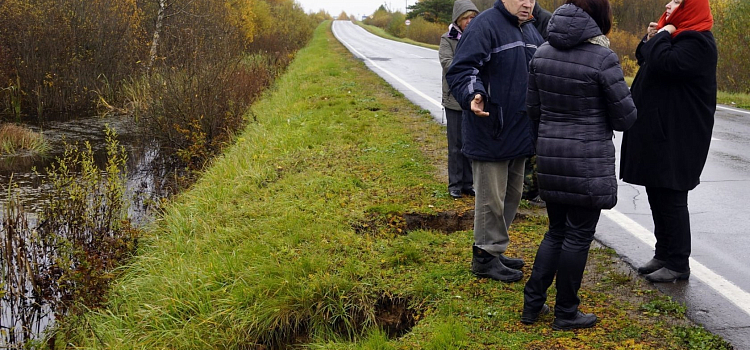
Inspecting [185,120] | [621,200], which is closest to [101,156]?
[185,120]

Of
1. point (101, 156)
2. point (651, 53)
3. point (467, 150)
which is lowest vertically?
point (101, 156)

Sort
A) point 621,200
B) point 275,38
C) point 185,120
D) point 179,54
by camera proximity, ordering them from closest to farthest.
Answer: point 621,200
point 185,120
point 179,54
point 275,38

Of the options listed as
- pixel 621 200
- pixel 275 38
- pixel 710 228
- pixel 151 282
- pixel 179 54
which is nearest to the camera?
pixel 151 282

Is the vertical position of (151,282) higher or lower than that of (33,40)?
lower

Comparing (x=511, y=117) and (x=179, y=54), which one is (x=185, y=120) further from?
(x=511, y=117)

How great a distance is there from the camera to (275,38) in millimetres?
31688

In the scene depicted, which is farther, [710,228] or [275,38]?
[275,38]

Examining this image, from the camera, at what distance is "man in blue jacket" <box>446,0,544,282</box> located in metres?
4.17

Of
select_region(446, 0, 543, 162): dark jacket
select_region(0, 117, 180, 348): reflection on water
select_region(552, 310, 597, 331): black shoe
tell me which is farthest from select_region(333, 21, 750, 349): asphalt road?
select_region(0, 117, 180, 348): reflection on water

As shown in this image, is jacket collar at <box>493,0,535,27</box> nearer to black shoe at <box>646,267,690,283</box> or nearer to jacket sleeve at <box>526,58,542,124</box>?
jacket sleeve at <box>526,58,542,124</box>

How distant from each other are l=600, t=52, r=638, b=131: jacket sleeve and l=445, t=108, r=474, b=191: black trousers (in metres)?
2.99

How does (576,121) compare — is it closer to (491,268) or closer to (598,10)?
(598,10)

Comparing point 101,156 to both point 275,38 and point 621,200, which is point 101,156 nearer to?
point 621,200

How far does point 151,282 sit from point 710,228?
14.4 ft
